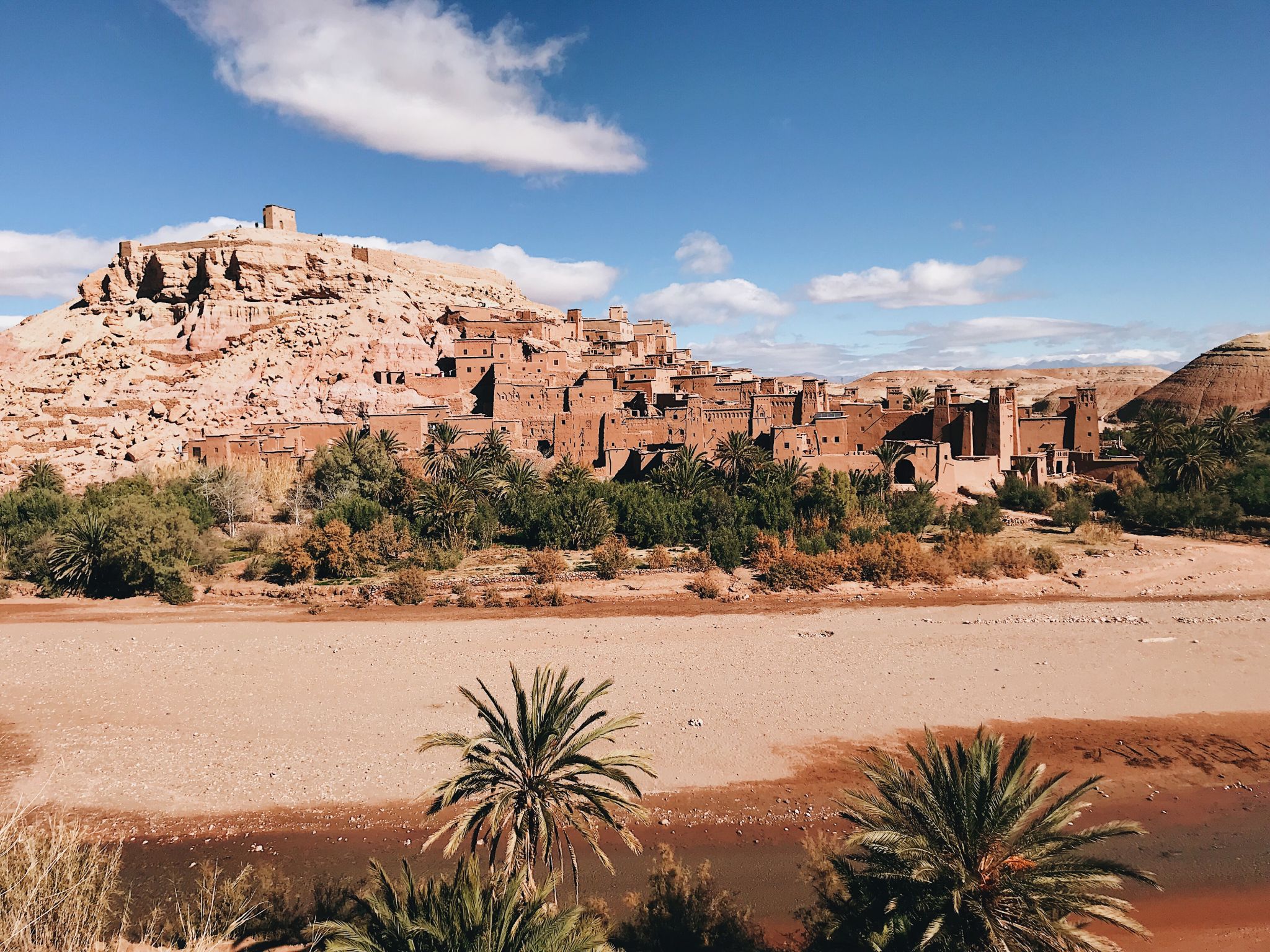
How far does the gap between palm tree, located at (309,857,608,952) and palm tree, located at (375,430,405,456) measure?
26218 millimetres

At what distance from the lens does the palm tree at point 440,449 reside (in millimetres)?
29094

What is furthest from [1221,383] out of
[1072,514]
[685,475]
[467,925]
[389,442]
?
[467,925]

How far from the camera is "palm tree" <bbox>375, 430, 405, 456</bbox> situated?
3080 cm

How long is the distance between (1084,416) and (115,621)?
130 feet

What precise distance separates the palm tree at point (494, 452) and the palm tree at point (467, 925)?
23289mm

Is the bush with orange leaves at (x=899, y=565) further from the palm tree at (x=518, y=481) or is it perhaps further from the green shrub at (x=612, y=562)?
the palm tree at (x=518, y=481)

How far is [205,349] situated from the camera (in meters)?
38.2

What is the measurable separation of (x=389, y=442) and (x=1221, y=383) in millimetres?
61183

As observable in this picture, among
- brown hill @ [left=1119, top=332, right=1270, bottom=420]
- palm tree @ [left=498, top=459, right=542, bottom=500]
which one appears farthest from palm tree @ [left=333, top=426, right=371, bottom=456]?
brown hill @ [left=1119, top=332, right=1270, bottom=420]

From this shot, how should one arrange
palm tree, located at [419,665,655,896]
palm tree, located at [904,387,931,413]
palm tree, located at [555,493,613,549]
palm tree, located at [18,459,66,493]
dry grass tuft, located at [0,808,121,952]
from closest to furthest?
dry grass tuft, located at [0,808,121,952] → palm tree, located at [419,665,655,896] → palm tree, located at [555,493,613,549] → palm tree, located at [18,459,66,493] → palm tree, located at [904,387,931,413]

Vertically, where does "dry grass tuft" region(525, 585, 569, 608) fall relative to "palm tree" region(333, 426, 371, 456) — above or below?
below

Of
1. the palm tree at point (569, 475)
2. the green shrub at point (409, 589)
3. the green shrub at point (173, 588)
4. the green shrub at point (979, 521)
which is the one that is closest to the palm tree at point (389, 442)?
the palm tree at point (569, 475)

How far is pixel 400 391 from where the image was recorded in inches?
1406

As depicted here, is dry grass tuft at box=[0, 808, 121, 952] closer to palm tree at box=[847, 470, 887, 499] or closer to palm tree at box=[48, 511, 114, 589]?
palm tree at box=[48, 511, 114, 589]
